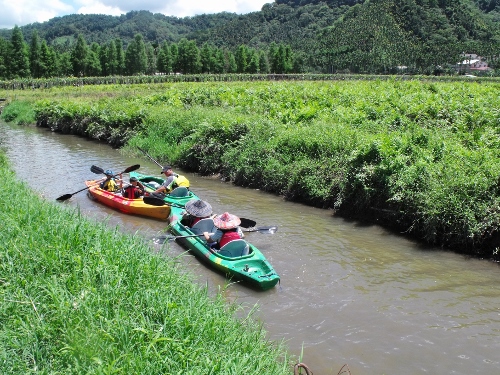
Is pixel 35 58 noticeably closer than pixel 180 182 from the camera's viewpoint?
No

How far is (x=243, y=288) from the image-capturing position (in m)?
8.20

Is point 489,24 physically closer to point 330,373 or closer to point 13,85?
point 13,85

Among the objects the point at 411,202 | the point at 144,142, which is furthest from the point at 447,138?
the point at 144,142

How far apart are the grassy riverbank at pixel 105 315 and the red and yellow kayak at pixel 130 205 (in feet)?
16.8

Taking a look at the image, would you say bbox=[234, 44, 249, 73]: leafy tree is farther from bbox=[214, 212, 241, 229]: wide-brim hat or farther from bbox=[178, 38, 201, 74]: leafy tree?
bbox=[214, 212, 241, 229]: wide-brim hat

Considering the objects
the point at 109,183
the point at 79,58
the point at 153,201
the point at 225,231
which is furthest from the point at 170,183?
the point at 79,58

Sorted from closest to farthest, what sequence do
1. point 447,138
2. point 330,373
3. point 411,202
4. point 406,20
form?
1. point 330,373
2. point 411,202
3. point 447,138
4. point 406,20

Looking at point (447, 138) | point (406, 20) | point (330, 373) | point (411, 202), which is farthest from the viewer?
point (406, 20)

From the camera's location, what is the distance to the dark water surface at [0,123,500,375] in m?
6.38

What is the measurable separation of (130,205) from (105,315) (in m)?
7.81

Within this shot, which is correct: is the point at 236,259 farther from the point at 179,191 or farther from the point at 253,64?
the point at 253,64

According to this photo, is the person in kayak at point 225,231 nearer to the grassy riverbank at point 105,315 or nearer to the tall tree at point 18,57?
the grassy riverbank at point 105,315

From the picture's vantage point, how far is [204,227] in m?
9.78

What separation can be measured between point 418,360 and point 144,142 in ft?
52.4
